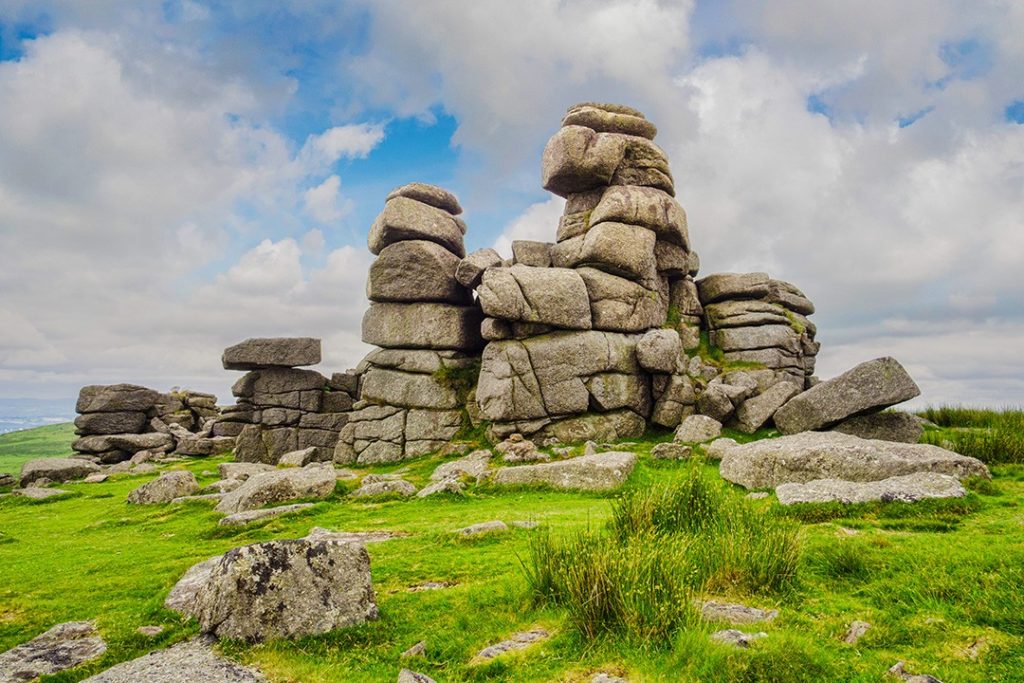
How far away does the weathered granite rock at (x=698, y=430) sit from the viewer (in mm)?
32188

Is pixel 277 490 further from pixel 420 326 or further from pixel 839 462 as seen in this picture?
pixel 839 462

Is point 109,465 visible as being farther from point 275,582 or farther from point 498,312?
point 275,582

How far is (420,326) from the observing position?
40.2 meters

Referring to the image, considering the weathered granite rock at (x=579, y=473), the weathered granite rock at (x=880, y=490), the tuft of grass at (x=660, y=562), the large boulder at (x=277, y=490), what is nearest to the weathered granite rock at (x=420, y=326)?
the large boulder at (x=277, y=490)

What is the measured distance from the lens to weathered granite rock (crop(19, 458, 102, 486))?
3734 centimetres

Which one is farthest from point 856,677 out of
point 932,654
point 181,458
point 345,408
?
point 181,458

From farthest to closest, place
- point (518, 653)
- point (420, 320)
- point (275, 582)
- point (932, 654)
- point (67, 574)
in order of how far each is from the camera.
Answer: point (420, 320), point (67, 574), point (275, 582), point (518, 653), point (932, 654)

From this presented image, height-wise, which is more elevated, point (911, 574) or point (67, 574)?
point (911, 574)

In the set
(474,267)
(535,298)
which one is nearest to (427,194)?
(474,267)

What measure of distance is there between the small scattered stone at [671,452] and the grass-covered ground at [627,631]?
10.1 metres

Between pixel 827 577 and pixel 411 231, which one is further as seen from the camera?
pixel 411 231

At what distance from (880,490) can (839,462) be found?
308 cm

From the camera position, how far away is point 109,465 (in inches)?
1769

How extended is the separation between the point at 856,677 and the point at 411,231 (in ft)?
125
